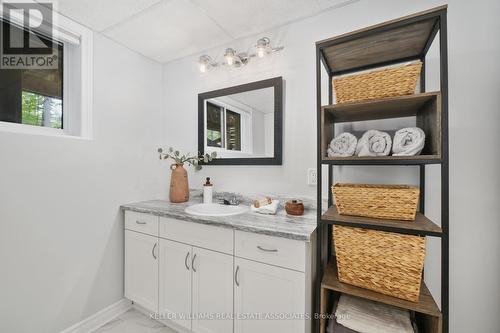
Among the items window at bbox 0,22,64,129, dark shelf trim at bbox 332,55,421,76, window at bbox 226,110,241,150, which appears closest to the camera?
dark shelf trim at bbox 332,55,421,76

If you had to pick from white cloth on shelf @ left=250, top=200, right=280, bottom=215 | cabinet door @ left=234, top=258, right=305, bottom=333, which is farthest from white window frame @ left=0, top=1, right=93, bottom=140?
cabinet door @ left=234, top=258, right=305, bottom=333

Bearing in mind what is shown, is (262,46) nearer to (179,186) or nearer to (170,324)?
(179,186)

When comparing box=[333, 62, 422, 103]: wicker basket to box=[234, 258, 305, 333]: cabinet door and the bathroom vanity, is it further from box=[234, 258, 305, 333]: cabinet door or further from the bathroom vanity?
box=[234, 258, 305, 333]: cabinet door

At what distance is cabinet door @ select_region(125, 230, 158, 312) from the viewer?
66.9 inches

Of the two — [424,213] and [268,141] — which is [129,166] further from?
[424,213]

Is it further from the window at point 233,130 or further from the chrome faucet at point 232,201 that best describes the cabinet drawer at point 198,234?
the window at point 233,130

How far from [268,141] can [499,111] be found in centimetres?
129

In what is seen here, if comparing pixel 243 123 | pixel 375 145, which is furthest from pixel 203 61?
pixel 375 145

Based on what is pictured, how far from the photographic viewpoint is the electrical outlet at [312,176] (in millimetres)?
1591

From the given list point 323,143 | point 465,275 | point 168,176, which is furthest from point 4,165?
point 465,275

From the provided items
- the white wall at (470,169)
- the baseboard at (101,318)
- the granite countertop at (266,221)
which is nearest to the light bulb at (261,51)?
the white wall at (470,169)

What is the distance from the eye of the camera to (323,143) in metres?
1.17

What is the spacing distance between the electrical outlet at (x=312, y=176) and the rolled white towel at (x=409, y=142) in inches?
22.6

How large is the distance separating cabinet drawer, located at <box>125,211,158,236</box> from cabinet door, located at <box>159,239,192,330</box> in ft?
0.44
